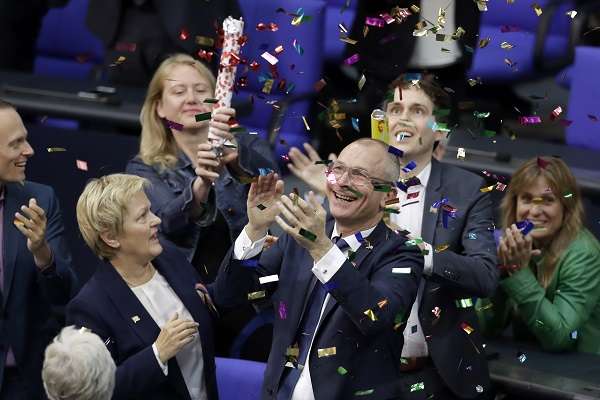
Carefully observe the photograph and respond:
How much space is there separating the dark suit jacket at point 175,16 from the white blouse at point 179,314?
2.85m

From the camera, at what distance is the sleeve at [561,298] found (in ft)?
16.7

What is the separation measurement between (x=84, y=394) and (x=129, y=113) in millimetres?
3045

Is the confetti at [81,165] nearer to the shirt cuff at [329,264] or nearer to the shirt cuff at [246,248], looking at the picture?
the shirt cuff at [246,248]

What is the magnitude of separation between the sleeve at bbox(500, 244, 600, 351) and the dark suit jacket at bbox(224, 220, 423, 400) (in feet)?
2.57

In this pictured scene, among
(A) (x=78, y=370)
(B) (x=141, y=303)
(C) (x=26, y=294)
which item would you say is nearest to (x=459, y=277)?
(B) (x=141, y=303)

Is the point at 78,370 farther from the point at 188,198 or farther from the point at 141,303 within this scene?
the point at 188,198

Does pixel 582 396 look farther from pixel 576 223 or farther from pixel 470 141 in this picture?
pixel 470 141

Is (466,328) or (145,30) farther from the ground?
(145,30)

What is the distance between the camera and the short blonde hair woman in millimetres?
4438

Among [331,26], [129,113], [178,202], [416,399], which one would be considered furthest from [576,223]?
[331,26]

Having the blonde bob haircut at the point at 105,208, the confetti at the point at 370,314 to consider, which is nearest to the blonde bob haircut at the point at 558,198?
the confetti at the point at 370,314

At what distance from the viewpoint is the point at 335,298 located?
13.6ft

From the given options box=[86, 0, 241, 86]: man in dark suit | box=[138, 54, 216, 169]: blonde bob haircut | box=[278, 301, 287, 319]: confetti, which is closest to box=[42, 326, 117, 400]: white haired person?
box=[278, 301, 287, 319]: confetti

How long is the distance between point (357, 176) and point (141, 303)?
808 mm
